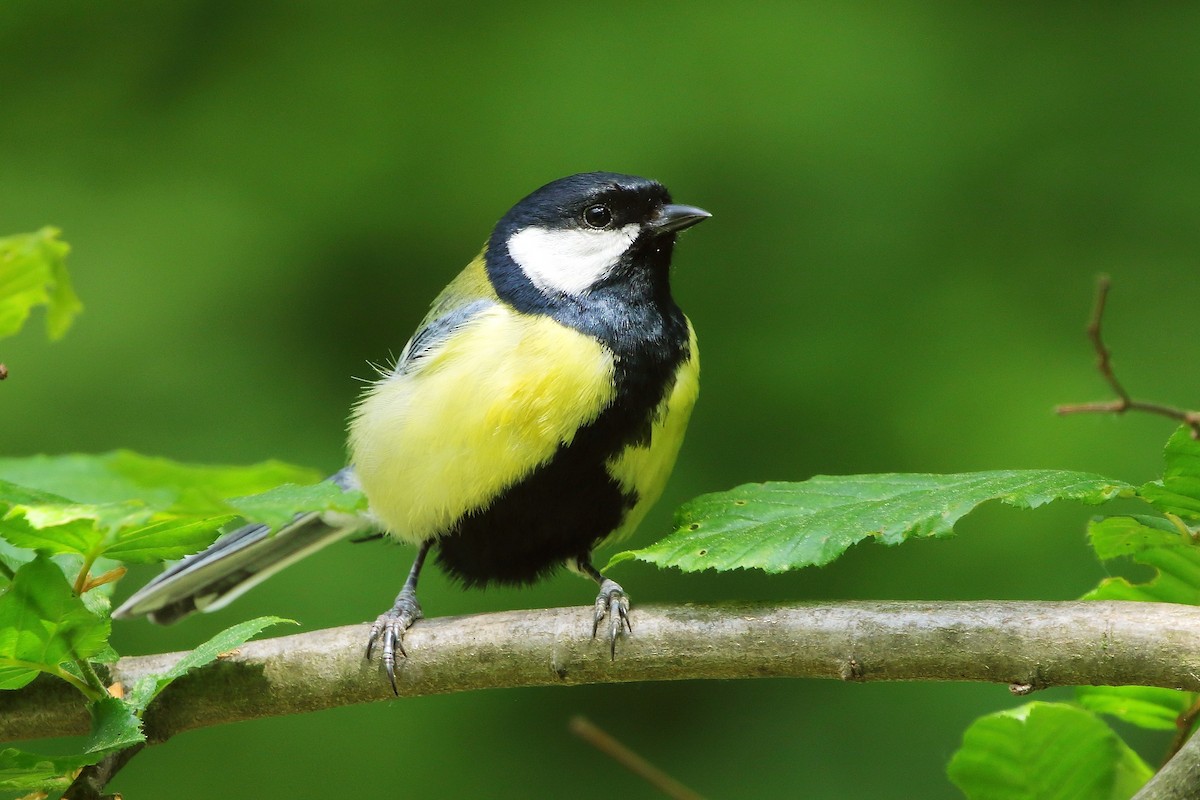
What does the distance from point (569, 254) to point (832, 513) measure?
863 mm

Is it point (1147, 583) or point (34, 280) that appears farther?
point (1147, 583)

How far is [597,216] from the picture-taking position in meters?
2.00

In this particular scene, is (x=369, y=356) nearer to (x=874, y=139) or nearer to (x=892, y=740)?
(x=874, y=139)

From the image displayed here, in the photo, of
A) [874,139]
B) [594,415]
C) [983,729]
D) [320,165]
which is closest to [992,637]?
[983,729]

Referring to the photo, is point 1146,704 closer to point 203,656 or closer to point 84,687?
point 203,656

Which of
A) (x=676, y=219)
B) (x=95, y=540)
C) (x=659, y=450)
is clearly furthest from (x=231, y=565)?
(x=95, y=540)

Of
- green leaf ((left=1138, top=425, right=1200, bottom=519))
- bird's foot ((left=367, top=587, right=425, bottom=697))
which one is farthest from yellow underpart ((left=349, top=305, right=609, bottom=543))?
green leaf ((left=1138, top=425, right=1200, bottom=519))

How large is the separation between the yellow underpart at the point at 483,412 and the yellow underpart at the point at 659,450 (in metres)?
0.10

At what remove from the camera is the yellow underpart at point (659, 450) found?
1.77 metres

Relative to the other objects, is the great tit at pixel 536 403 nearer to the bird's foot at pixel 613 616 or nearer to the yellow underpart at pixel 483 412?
the yellow underpart at pixel 483 412

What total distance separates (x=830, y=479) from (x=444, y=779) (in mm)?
1666

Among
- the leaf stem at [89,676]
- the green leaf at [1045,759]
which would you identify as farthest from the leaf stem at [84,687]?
the green leaf at [1045,759]

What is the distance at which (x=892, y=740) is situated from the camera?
2.57 m

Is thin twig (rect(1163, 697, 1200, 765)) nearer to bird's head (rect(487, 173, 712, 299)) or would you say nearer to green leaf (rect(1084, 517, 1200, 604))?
green leaf (rect(1084, 517, 1200, 604))
